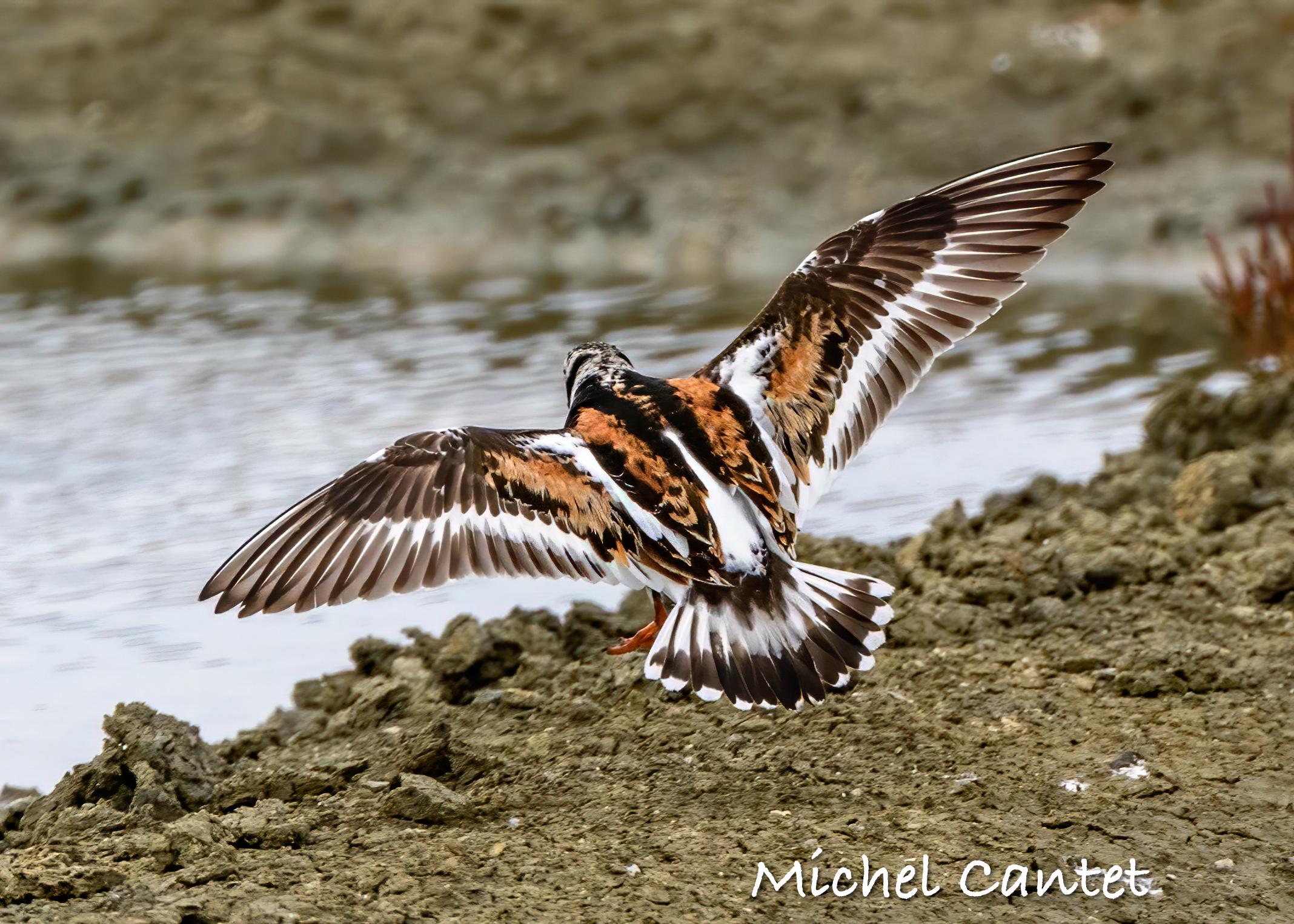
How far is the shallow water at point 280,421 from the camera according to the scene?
5324mm

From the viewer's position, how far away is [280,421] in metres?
7.62

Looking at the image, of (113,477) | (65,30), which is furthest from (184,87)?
(113,477)

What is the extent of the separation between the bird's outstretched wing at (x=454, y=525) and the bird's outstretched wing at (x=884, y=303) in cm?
54

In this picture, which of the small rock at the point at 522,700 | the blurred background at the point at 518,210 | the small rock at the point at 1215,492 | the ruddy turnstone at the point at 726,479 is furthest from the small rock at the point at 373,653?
the small rock at the point at 1215,492

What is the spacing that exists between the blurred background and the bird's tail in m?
2.53

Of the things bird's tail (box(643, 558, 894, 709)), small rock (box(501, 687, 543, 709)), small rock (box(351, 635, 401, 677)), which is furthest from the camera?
small rock (box(351, 635, 401, 677))

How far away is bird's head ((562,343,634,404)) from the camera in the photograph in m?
4.67

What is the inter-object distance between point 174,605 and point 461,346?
3.32 m

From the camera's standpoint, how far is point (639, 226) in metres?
10.7

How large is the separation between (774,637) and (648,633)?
2.30 feet

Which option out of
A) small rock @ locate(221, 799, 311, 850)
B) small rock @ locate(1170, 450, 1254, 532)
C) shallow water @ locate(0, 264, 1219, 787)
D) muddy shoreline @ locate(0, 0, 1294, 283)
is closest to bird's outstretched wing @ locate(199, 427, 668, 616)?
small rock @ locate(221, 799, 311, 850)

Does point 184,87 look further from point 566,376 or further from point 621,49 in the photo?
point 566,376
